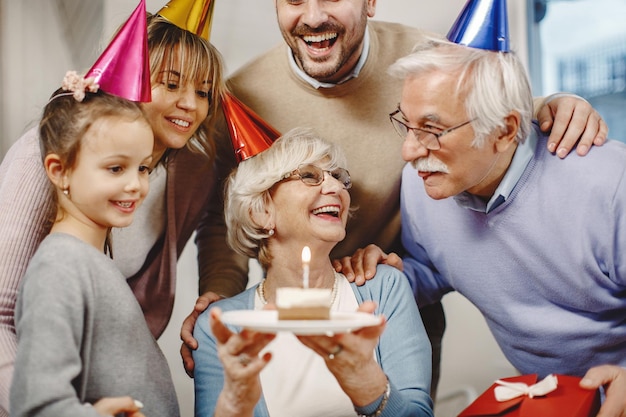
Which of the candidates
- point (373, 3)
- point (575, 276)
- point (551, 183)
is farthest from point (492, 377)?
point (373, 3)

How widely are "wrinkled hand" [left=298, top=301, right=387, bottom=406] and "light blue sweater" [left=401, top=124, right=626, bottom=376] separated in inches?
24.4

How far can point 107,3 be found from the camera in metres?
2.69

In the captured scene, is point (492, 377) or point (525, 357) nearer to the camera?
point (525, 357)

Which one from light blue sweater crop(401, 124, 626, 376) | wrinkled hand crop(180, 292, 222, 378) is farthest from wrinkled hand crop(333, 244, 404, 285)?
wrinkled hand crop(180, 292, 222, 378)

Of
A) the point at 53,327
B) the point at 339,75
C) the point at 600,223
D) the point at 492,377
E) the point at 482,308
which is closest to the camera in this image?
the point at 53,327

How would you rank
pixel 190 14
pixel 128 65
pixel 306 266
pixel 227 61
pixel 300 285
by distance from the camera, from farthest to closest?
pixel 227 61 < pixel 190 14 < pixel 300 285 < pixel 128 65 < pixel 306 266

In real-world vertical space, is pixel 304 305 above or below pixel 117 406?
above

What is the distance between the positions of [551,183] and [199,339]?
1.05 meters

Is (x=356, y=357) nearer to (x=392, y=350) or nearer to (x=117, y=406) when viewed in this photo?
(x=392, y=350)

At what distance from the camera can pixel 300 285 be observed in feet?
6.66

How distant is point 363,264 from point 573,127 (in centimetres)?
69

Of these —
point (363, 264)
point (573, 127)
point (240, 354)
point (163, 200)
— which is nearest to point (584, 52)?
point (573, 127)

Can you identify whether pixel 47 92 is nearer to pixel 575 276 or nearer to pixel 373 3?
pixel 373 3

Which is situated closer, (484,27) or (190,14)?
(484,27)
